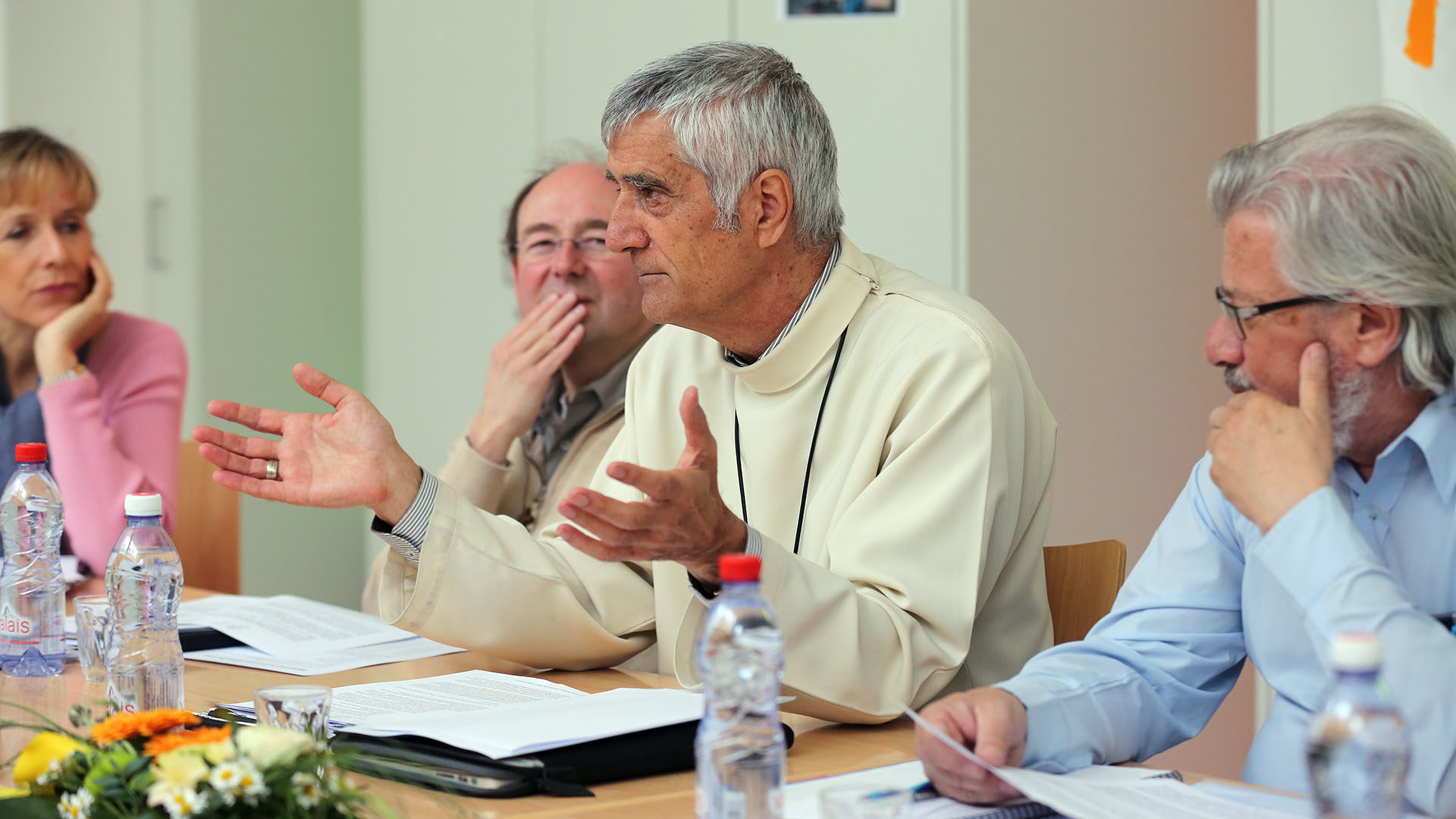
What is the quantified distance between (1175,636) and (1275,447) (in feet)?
0.80

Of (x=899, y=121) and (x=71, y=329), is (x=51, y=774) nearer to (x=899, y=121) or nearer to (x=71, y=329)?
(x=71, y=329)

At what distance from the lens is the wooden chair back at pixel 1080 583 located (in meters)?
1.71

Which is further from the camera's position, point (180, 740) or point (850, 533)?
point (850, 533)

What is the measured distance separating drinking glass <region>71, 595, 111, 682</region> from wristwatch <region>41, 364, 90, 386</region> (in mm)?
1415

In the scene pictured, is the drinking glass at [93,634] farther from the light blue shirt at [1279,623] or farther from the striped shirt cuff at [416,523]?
the light blue shirt at [1279,623]

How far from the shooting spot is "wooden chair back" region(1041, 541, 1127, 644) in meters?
1.71

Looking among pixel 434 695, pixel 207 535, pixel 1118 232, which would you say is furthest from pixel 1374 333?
pixel 207 535

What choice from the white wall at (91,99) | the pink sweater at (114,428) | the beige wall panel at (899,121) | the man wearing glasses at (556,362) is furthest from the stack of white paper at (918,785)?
the white wall at (91,99)

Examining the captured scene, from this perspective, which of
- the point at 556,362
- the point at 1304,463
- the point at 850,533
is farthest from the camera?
the point at 556,362

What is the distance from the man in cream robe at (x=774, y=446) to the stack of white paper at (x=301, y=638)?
0.46 ft

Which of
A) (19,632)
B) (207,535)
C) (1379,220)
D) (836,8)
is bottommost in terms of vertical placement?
(207,535)

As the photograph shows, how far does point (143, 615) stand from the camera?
5.34ft

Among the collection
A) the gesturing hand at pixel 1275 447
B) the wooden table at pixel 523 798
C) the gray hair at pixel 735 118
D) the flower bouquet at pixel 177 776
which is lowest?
the wooden table at pixel 523 798

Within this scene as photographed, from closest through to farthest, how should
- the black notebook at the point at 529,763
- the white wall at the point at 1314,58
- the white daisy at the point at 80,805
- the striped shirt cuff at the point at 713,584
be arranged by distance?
the white daisy at the point at 80,805
the black notebook at the point at 529,763
the striped shirt cuff at the point at 713,584
the white wall at the point at 1314,58
